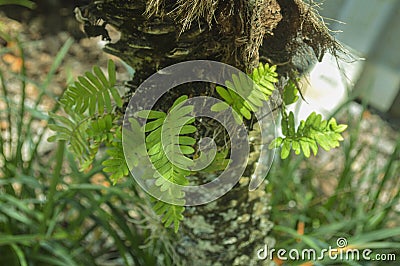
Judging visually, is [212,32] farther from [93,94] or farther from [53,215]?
[53,215]

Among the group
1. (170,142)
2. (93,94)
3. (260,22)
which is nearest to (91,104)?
(93,94)

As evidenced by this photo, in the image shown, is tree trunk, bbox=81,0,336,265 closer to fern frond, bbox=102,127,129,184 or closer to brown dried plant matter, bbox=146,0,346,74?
brown dried plant matter, bbox=146,0,346,74

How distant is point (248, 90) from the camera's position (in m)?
0.61

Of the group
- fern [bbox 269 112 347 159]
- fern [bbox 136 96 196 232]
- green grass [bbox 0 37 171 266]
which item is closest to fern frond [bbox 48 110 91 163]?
fern [bbox 136 96 196 232]

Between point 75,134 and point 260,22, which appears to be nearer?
point 260,22

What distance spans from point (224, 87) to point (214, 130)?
2.8 inches

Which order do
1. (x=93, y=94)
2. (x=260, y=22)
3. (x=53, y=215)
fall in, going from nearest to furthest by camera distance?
(x=260, y=22), (x=93, y=94), (x=53, y=215)

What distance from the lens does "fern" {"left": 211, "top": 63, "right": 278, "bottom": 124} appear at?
60cm

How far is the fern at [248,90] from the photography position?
0.60 m

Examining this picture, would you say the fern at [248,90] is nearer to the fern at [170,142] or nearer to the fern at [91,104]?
the fern at [170,142]

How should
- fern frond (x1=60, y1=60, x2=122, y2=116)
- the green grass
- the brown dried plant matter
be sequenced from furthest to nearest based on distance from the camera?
1. the green grass
2. fern frond (x1=60, y1=60, x2=122, y2=116)
3. the brown dried plant matter

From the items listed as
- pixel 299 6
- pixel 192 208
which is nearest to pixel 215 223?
pixel 192 208

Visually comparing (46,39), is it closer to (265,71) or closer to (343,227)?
(343,227)

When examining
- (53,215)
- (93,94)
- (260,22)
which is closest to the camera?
(260,22)
